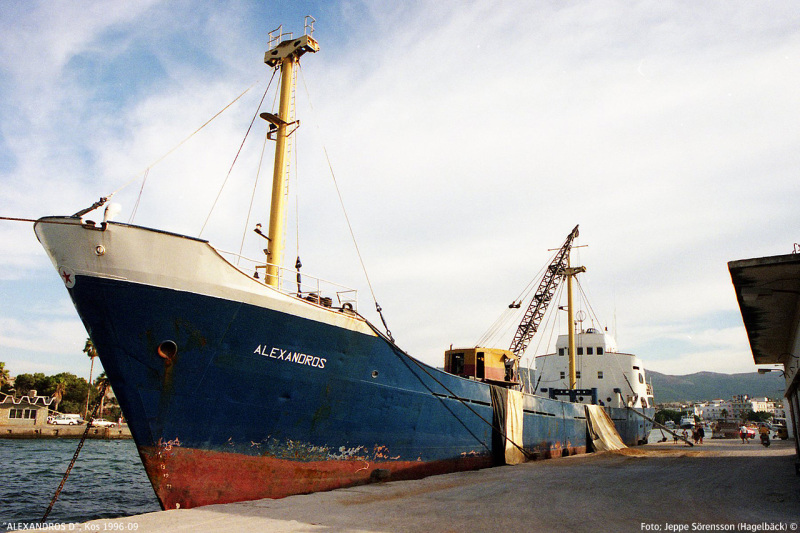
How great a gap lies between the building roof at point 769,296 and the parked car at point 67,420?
62.3 metres

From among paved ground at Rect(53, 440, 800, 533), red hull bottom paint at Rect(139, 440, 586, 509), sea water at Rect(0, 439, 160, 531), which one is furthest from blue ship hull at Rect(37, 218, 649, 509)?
sea water at Rect(0, 439, 160, 531)

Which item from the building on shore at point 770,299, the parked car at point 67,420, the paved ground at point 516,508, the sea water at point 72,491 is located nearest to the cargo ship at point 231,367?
the paved ground at point 516,508

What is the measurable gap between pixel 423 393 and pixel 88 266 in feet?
29.5

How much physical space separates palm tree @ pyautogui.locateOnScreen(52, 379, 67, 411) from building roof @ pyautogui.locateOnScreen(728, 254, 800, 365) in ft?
238

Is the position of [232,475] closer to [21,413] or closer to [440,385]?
[440,385]

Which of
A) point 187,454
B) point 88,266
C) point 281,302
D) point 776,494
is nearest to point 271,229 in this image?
point 281,302

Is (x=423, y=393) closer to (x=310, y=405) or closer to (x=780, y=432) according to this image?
(x=310, y=405)

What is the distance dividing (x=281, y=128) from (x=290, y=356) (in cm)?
674

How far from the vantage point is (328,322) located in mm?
11617

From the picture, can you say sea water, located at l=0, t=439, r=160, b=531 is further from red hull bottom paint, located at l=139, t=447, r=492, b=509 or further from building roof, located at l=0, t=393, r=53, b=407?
building roof, located at l=0, t=393, r=53, b=407

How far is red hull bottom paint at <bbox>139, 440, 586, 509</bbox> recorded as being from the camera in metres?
9.48

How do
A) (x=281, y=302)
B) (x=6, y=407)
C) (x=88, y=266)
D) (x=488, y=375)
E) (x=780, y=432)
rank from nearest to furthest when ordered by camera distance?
(x=88, y=266)
(x=281, y=302)
(x=488, y=375)
(x=780, y=432)
(x=6, y=407)

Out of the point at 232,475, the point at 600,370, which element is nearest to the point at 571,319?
the point at 600,370

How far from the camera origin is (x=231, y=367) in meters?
10.1
